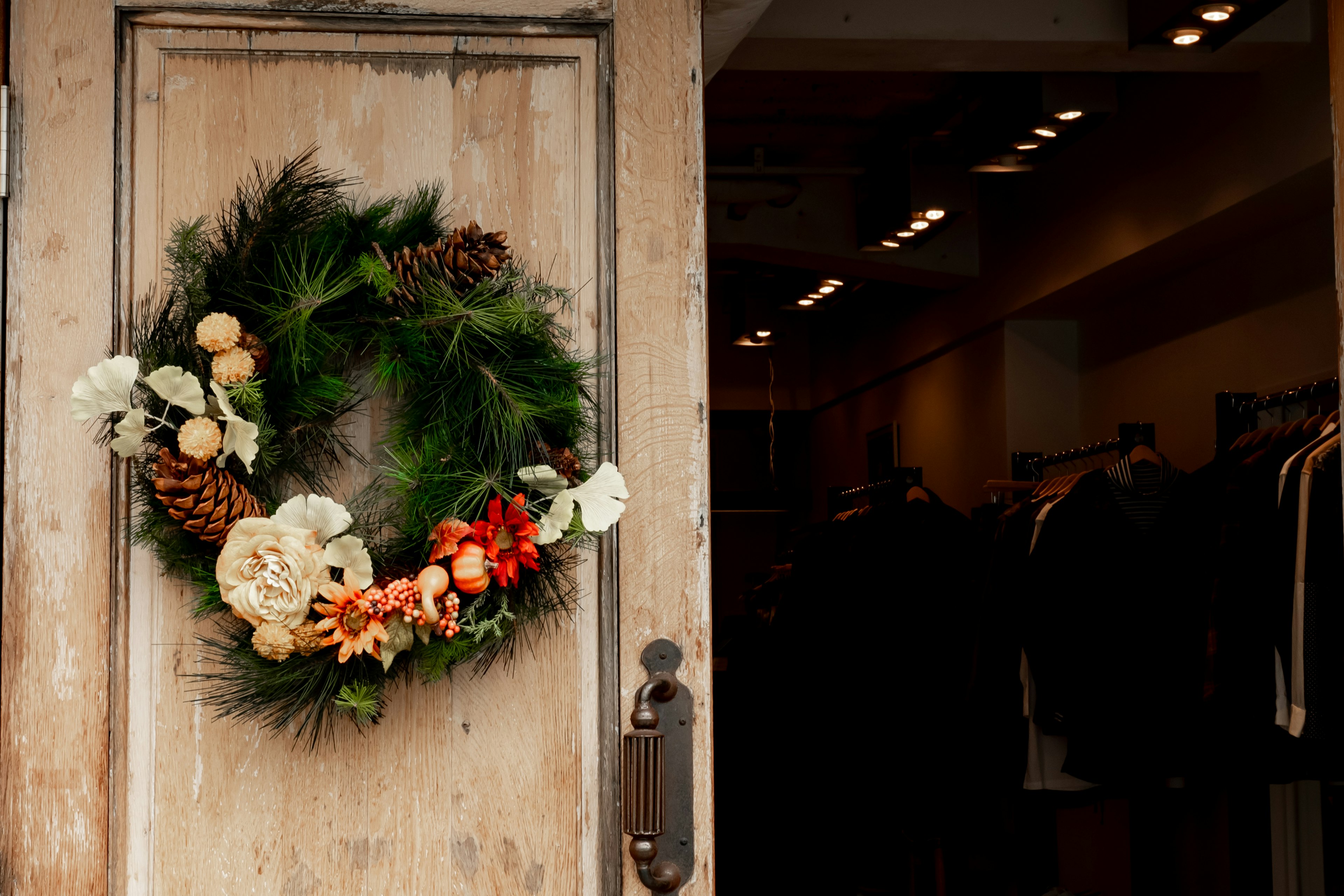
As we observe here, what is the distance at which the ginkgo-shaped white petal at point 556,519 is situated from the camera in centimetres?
127

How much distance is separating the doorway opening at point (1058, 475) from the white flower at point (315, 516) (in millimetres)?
1788

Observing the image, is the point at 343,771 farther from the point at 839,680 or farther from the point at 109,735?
the point at 839,680

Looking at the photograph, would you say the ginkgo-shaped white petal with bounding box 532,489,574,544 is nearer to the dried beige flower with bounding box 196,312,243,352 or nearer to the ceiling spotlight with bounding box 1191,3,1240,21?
the dried beige flower with bounding box 196,312,243,352

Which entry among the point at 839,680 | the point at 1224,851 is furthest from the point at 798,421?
the point at 1224,851

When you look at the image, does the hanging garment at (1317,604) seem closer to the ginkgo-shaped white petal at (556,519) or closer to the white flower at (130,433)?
the ginkgo-shaped white petal at (556,519)

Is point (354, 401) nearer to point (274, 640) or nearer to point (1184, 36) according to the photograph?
point (274, 640)

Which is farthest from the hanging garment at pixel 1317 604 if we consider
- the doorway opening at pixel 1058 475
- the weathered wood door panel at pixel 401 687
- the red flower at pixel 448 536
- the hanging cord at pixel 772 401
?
the hanging cord at pixel 772 401

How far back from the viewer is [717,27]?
5.18ft

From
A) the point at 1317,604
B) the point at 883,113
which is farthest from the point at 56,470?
the point at 883,113

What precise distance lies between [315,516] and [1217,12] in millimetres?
2228

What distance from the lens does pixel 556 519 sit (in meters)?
1.28

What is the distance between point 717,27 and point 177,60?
0.73m

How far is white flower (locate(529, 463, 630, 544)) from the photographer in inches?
50.1

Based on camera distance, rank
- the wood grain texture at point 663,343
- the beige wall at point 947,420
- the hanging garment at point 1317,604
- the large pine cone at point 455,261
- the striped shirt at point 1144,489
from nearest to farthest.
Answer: the large pine cone at point 455,261 → the wood grain texture at point 663,343 → the hanging garment at point 1317,604 → the striped shirt at point 1144,489 → the beige wall at point 947,420
